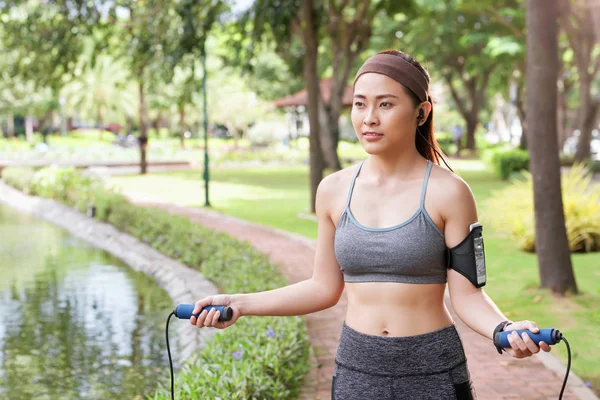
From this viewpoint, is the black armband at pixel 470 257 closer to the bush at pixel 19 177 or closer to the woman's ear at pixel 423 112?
the woman's ear at pixel 423 112

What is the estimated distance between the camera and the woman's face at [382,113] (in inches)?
106

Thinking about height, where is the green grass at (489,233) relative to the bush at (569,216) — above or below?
below

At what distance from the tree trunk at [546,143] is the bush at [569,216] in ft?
10.4


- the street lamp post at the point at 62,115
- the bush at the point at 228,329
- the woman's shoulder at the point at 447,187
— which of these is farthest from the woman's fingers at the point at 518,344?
the street lamp post at the point at 62,115

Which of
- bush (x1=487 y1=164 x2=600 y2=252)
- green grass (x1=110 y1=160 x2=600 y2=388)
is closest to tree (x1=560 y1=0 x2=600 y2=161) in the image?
green grass (x1=110 y1=160 x2=600 y2=388)

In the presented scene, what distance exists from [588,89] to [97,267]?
1958 cm

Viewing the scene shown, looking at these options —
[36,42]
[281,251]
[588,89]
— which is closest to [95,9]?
[36,42]

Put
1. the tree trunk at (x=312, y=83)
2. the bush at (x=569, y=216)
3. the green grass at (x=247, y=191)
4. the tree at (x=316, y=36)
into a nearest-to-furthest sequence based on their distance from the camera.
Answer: the bush at (x=569, y=216) < the tree at (x=316, y=36) < the tree trunk at (x=312, y=83) < the green grass at (x=247, y=191)

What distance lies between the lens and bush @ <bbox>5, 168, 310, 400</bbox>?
552 centimetres

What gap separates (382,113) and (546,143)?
6995 mm

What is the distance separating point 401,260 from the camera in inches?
104

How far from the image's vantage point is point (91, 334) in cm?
947

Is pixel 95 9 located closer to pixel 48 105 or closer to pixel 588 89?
pixel 588 89

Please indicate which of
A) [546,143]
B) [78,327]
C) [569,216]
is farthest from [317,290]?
[569,216]
